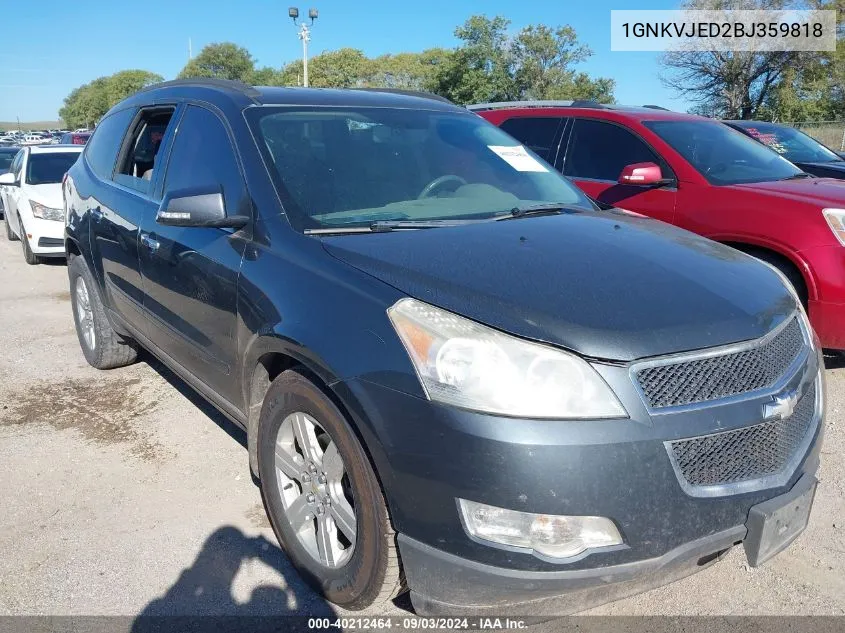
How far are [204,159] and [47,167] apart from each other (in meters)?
8.39

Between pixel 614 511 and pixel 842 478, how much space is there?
7.20 ft

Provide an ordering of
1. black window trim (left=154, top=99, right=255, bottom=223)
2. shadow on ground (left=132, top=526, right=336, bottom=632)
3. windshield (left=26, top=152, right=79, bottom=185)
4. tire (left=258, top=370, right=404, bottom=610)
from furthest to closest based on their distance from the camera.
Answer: windshield (left=26, top=152, right=79, bottom=185)
black window trim (left=154, top=99, right=255, bottom=223)
shadow on ground (left=132, top=526, right=336, bottom=632)
tire (left=258, top=370, right=404, bottom=610)

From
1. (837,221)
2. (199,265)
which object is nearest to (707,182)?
(837,221)

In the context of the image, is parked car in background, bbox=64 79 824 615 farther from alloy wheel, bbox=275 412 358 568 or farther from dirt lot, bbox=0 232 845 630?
dirt lot, bbox=0 232 845 630

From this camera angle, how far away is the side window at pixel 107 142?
Answer: 453 centimetres

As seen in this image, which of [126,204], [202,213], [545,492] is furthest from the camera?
[126,204]

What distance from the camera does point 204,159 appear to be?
3.30 metres

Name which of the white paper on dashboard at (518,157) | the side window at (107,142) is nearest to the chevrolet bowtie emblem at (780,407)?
the white paper on dashboard at (518,157)

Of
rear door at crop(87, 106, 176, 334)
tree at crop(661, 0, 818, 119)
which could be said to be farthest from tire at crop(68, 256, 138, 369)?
tree at crop(661, 0, 818, 119)

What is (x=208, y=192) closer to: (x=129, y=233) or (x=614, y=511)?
(x=129, y=233)

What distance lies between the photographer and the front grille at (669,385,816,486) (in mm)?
2012

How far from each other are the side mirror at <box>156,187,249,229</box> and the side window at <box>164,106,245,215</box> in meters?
0.09

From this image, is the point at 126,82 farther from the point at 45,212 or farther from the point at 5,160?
the point at 45,212

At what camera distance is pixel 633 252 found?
2.64 metres
